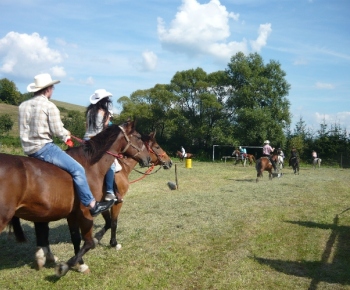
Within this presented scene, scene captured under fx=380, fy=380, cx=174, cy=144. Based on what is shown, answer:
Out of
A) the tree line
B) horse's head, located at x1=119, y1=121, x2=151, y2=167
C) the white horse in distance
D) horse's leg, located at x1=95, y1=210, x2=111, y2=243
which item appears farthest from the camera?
the tree line

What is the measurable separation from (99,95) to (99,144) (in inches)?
38.5

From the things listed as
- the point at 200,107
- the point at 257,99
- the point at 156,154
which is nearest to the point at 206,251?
the point at 156,154

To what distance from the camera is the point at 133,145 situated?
6633mm

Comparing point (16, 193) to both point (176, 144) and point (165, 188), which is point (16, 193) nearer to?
point (165, 188)

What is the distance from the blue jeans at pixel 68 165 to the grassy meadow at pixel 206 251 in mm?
1226

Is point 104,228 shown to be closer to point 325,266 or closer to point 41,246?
point 41,246

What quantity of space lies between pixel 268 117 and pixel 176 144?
13.2 meters

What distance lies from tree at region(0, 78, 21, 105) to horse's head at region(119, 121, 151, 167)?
8375 cm

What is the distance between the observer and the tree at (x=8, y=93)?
83938 millimetres

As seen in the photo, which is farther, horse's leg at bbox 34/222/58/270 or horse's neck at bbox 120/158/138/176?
horse's neck at bbox 120/158/138/176

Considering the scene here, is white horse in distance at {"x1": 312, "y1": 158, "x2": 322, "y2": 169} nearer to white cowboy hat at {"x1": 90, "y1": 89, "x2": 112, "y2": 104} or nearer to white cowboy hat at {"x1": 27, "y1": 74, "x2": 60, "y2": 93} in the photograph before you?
white cowboy hat at {"x1": 90, "y1": 89, "x2": 112, "y2": 104}

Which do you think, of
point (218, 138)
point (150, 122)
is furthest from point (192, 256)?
point (150, 122)

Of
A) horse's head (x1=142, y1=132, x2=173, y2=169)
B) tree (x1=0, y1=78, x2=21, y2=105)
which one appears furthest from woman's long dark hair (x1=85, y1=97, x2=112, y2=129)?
tree (x1=0, y1=78, x2=21, y2=105)

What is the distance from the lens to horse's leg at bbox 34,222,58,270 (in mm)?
5684
